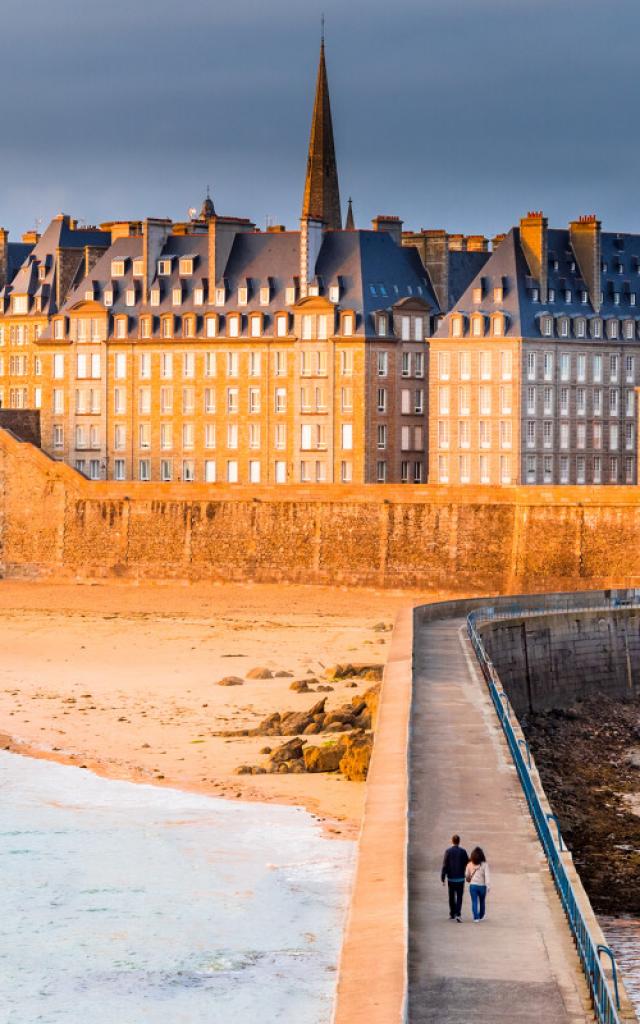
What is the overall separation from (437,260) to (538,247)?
546 centimetres

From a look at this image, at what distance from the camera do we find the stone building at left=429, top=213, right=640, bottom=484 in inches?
2889

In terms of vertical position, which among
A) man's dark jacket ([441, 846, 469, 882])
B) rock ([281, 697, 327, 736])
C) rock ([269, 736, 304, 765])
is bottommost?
rock ([269, 736, 304, 765])

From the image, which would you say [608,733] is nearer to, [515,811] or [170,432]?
[515,811]

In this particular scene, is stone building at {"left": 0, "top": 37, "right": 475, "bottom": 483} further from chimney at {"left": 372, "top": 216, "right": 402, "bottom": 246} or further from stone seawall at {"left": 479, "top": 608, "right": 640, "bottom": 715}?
stone seawall at {"left": 479, "top": 608, "right": 640, "bottom": 715}

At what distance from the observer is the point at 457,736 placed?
2581cm

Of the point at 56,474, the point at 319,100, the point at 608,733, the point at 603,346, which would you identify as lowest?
the point at 608,733

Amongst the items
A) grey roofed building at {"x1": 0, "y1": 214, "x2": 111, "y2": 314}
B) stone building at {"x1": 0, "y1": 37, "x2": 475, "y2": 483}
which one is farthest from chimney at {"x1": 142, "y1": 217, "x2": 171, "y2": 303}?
grey roofed building at {"x1": 0, "y1": 214, "x2": 111, "y2": 314}

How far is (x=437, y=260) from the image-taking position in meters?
77.4

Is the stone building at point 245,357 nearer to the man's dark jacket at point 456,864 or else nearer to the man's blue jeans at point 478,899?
the man's dark jacket at point 456,864

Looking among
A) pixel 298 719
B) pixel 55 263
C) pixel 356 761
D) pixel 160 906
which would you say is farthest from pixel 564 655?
pixel 55 263

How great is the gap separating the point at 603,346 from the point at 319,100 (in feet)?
71.3

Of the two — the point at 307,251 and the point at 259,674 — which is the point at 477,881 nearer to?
the point at 259,674

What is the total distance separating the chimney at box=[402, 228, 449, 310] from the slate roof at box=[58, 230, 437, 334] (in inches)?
12.9

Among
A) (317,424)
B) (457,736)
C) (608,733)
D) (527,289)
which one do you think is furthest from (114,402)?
(457,736)
